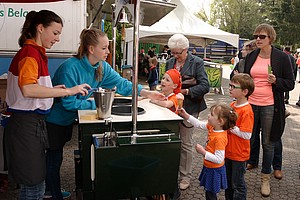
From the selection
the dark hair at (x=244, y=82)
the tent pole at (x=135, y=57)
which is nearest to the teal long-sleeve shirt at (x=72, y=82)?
the tent pole at (x=135, y=57)

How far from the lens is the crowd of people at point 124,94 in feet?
6.66

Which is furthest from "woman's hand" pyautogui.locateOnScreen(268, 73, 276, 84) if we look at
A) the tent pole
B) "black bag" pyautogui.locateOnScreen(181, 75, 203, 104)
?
the tent pole

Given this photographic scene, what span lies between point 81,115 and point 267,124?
6.76 ft

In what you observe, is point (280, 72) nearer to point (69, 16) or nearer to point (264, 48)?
point (264, 48)

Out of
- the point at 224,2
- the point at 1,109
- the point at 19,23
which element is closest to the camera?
the point at 1,109

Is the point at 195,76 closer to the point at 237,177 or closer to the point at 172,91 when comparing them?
the point at 172,91

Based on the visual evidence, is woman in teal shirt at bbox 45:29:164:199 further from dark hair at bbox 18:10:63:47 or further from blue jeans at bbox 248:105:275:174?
blue jeans at bbox 248:105:275:174

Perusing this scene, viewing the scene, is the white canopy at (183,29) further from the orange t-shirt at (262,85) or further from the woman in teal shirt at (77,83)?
the woman in teal shirt at (77,83)

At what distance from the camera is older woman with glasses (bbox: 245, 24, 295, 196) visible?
3246 millimetres

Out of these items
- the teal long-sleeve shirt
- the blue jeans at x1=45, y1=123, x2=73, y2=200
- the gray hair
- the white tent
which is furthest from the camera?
the white tent

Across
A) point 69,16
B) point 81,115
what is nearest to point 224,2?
point 69,16

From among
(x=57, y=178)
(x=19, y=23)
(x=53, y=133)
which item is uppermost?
(x=19, y=23)

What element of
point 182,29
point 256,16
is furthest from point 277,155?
point 256,16

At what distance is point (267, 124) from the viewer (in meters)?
3.36
